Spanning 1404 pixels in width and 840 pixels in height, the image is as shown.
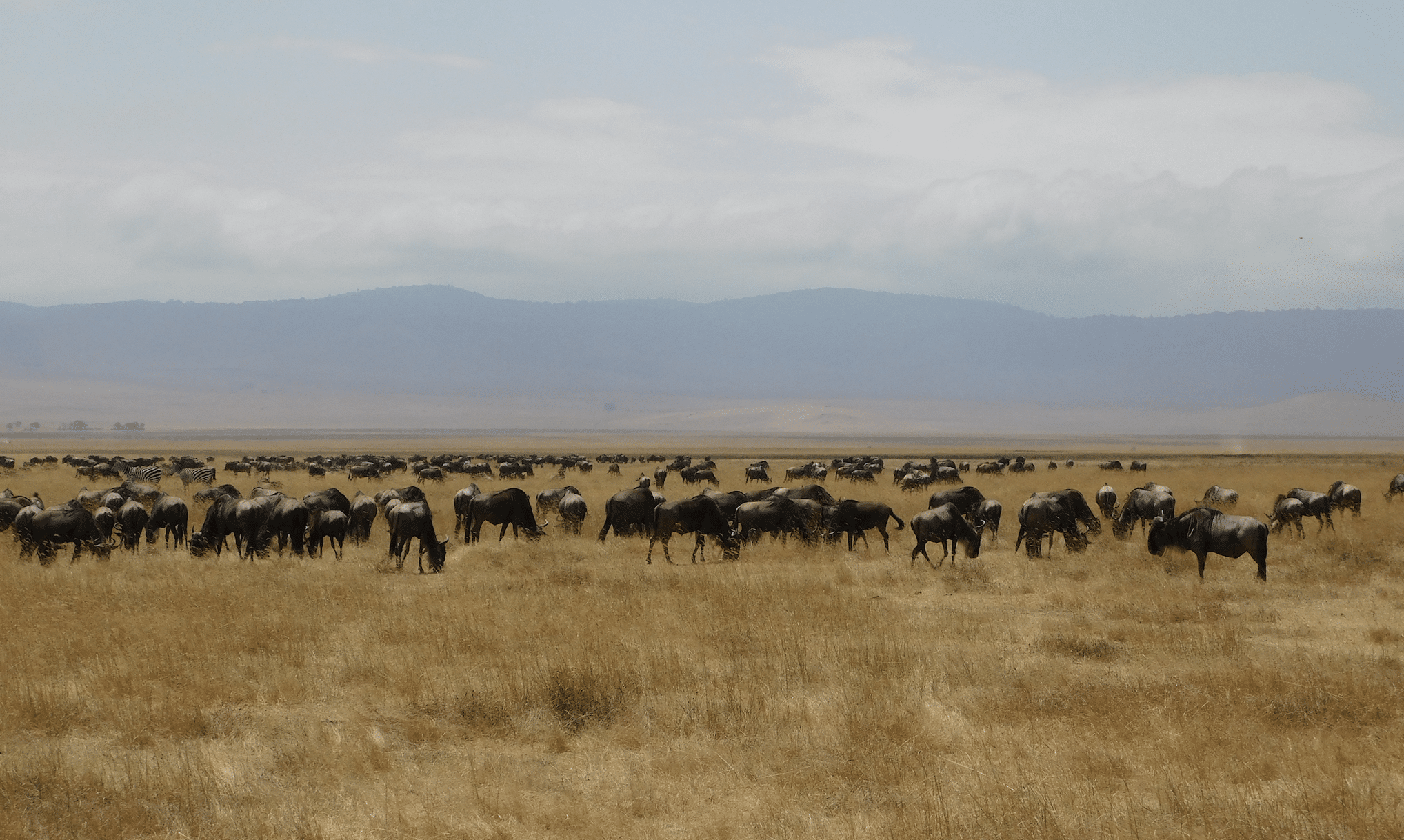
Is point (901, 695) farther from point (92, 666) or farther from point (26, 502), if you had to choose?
point (26, 502)

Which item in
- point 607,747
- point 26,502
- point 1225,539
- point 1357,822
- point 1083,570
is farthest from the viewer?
point 26,502

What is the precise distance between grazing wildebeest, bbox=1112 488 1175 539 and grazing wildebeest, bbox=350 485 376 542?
55.7ft

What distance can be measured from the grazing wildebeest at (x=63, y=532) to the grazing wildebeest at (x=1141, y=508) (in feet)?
70.5

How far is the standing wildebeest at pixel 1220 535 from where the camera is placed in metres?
18.5

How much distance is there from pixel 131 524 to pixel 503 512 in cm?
774

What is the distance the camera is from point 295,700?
36.9 feet

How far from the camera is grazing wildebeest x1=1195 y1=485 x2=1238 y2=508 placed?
107 ft

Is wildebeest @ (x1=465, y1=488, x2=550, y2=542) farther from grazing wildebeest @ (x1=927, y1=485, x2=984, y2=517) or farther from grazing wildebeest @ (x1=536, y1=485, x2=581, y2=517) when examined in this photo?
grazing wildebeest @ (x1=927, y1=485, x2=984, y2=517)

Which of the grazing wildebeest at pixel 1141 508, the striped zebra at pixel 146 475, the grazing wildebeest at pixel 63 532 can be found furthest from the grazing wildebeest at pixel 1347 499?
the striped zebra at pixel 146 475

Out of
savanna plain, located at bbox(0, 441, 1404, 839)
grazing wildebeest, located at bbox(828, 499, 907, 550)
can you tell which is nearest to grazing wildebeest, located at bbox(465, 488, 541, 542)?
savanna plain, located at bbox(0, 441, 1404, 839)

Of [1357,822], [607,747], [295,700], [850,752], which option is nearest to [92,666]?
[295,700]

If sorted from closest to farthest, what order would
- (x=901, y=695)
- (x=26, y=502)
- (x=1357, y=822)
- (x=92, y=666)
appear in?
(x=1357, y=822)
(x=901, y=695)
(x=92, y=666)
(x=26, y=502)

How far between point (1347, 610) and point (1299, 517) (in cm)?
991

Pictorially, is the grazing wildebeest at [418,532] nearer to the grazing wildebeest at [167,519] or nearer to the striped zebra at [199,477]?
the grazing wildebeest at [167,519]
